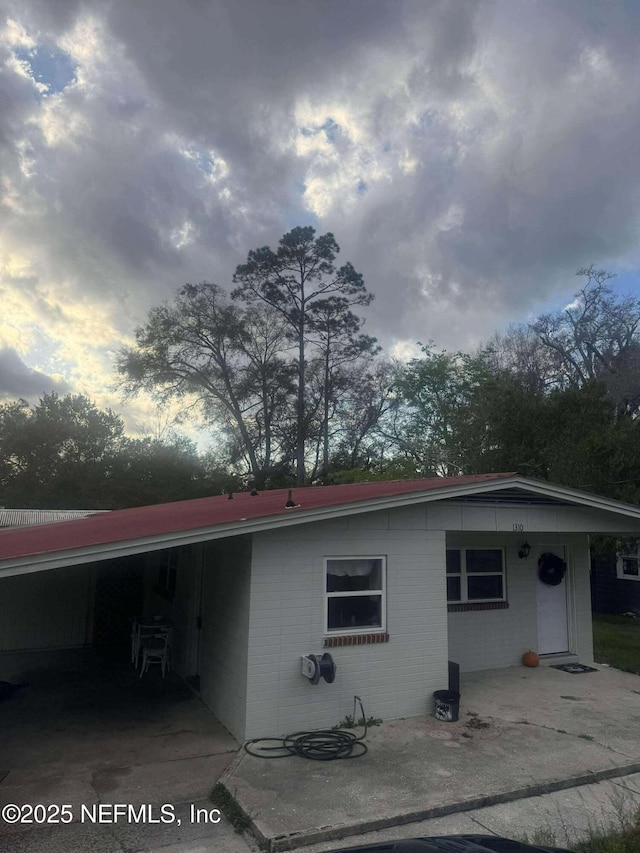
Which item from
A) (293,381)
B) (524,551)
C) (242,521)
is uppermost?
(293,381)

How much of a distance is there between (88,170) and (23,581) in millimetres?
9734

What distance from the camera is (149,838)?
419cm

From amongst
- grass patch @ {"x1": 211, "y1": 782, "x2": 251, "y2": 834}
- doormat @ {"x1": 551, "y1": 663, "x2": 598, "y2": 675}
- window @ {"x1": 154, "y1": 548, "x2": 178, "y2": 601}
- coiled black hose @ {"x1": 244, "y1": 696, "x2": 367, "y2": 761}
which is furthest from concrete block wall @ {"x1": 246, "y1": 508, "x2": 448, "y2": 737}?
window @ {"x1": 154, "y1": 548, "x2": 178, "y2": 601}

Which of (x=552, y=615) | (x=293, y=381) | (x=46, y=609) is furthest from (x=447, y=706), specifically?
(x=293, y=381)

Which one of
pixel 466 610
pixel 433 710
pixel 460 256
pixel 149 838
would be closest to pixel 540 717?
pixel 433 710

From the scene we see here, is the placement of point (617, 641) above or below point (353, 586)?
below

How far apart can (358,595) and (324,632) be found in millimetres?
666

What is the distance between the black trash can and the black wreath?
13.3ft

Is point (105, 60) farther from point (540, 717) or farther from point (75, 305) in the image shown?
point (540, 717)

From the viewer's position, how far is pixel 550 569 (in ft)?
33.5

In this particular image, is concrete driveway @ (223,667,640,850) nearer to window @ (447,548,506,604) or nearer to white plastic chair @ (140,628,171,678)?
window @ (447,548,506,604)

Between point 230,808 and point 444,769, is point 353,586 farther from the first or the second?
point 230,808

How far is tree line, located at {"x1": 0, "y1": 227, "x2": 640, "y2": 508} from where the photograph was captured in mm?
27984

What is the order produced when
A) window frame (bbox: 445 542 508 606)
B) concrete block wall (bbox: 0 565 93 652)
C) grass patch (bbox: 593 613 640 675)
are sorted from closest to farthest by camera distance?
window frame (bbox: 445 542 508 606) < grass patch (bbox: 593 613 640 675) < concrete block wall (bbox: 0 565 93 652)
